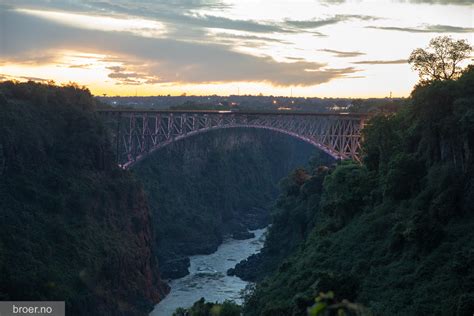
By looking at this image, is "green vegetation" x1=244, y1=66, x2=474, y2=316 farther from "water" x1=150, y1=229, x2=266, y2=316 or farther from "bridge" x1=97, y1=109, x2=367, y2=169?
"bridge" x1=97, y1=109, x2=367, y2=169

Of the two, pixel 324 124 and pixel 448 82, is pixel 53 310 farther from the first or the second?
pixel 324 124

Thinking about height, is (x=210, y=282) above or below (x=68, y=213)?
below

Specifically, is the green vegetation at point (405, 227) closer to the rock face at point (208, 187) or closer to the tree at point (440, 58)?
the tree at point (440, 58)

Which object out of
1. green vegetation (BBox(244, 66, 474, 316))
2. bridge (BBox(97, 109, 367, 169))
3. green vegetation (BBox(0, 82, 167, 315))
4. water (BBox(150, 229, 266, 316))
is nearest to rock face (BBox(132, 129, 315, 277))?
water (BBox(150, 229, 266, 316))

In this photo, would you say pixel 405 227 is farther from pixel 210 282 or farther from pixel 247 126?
pixel 247 126

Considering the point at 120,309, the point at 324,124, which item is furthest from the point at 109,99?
the point at 120,309

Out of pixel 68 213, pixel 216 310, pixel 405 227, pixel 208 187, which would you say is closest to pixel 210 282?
Result: pixel 68 213

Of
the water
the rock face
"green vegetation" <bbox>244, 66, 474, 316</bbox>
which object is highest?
"green vegetation" <bbox>244, 66, 474, 316</bbox>
